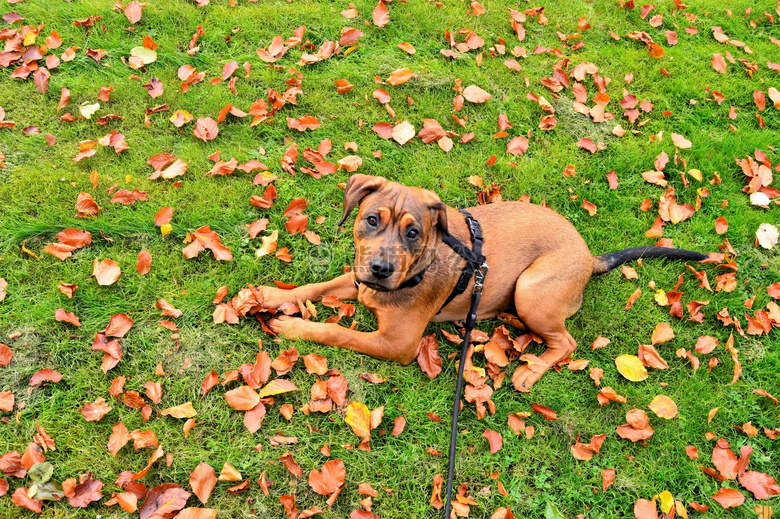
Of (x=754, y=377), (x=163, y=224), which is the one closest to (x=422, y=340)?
(x=163, y=224)

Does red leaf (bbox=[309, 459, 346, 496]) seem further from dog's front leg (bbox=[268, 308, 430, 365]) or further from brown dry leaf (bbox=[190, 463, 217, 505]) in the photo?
dog's front leg (bbox=[268, 308, 430, 365])

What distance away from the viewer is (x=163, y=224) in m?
4.72

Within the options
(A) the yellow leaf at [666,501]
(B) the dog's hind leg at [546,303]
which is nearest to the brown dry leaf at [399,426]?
(B) the dog's hind leg at [546,303]

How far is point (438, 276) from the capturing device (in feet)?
13.2

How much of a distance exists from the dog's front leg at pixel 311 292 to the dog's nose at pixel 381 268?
104cm

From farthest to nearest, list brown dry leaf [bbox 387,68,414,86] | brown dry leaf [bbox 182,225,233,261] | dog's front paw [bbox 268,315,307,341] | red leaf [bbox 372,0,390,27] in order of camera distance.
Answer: red leaf [bbox 372,0,390,27] → brown dry leaf [bbox 387,68,414,86] → brown dry leaf [bbox 182,225,233,261] → dog's front paw [bbox 268,315,307,341]

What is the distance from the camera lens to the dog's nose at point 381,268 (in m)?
3.39

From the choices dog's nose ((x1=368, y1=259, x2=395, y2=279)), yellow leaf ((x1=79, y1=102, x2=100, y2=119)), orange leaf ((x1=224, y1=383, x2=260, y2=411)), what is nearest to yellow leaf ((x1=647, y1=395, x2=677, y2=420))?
dog's nose ((x1=368, y1=259, x2=395, y2=279))

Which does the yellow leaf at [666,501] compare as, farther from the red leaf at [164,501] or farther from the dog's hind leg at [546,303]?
the red leaf at [164,501]

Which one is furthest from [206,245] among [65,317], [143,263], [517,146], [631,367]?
[631,367]

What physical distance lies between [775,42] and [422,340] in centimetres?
776

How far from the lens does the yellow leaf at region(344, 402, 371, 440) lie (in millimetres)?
3871

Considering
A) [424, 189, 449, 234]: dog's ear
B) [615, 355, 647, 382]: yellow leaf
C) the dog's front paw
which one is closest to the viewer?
[424, 189, 449, 234]: dog's ear

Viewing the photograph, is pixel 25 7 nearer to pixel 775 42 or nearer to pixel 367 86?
pixel 367 86
